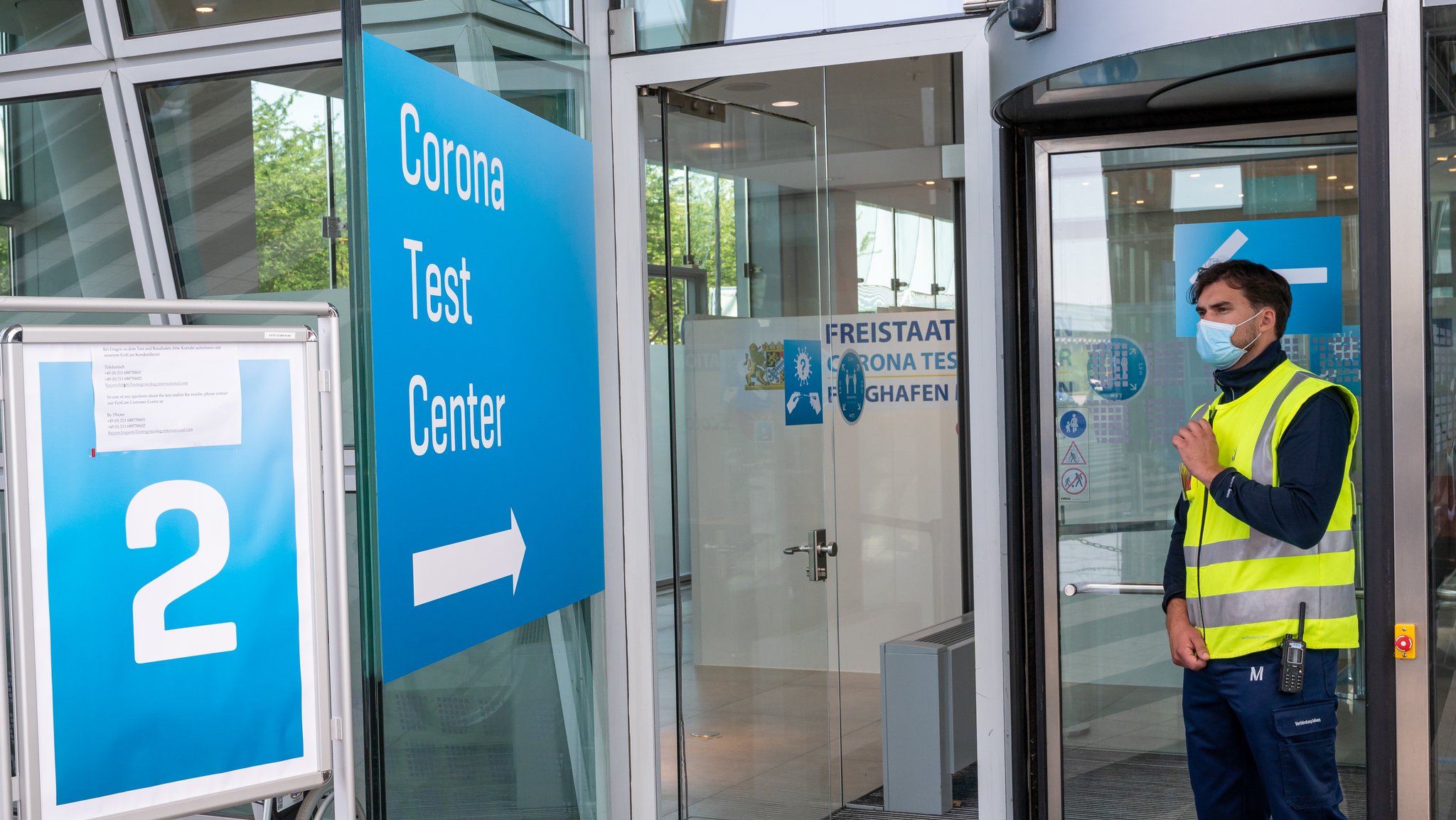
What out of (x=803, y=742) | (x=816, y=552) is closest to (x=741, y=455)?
(x=816, y=552)

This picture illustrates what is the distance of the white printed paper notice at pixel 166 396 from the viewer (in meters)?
3.03

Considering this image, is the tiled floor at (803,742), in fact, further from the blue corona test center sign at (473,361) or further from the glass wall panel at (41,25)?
the glass wall panel at (41,25)

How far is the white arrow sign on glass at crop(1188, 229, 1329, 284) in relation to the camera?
11.0 ft

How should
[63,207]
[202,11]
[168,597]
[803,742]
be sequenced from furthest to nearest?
[63,207], [202,11], [803,742], [168,597]

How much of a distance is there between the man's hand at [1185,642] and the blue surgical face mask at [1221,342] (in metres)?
0.60

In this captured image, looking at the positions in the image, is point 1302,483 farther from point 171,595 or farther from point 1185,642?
point 171,595

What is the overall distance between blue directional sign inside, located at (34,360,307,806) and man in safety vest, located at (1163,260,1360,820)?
2217 millimetres

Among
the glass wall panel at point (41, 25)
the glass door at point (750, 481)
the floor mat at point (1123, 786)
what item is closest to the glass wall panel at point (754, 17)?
the glass door at point (750, 481)

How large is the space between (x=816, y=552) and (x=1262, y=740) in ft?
6.29

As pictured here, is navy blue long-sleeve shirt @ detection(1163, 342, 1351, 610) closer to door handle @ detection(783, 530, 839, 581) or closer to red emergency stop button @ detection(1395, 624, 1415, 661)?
red emergency stop button @ detection(1395, 624, 1415, 661)

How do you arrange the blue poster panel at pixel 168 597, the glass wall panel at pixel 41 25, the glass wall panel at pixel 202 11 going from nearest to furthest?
the blue poster panel at pixel 168 597
the glass wall panel at pixel 202 11
the glass wall panel at pixel 41 25

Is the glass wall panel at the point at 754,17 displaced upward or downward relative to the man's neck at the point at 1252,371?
upward

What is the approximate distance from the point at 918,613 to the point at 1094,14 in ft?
15.4

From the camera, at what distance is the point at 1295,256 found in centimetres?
338
